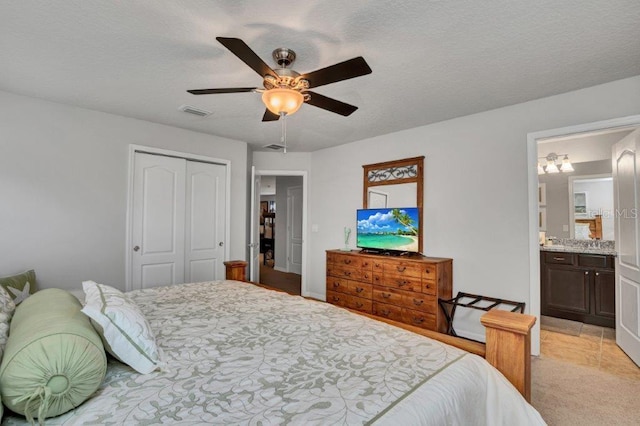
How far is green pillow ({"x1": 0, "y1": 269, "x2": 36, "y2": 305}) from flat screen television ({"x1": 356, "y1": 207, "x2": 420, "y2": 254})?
132 inches

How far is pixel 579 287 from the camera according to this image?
3918 millimetres

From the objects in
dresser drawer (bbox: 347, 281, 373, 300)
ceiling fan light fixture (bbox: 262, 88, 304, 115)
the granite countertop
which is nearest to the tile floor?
the granite countertop

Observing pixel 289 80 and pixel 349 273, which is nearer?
pixel 289 80

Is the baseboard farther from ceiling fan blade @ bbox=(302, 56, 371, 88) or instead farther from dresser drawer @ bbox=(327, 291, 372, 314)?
ceiling fan blade @ bbox=(302, 56, 371, 88)

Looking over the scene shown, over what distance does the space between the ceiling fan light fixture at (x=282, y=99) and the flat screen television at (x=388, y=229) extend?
2.27 meters

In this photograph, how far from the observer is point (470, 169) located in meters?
3.48

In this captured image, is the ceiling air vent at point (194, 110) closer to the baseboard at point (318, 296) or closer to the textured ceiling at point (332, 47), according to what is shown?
the textured ceiling at point (332, 47)

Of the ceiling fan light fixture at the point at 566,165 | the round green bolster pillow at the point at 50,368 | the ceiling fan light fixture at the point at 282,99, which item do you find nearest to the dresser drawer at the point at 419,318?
the ceiling fan light fixture at the point at 282,99

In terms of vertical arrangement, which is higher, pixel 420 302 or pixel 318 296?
pixel 420 302

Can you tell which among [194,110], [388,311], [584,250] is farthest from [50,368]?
[584,250]

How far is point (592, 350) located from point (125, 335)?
13.3ft

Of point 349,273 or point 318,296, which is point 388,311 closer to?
point 349,273

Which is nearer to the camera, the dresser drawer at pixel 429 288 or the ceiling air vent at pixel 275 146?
the dresser drawer at pixel 429 288

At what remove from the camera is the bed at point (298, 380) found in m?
0.93
